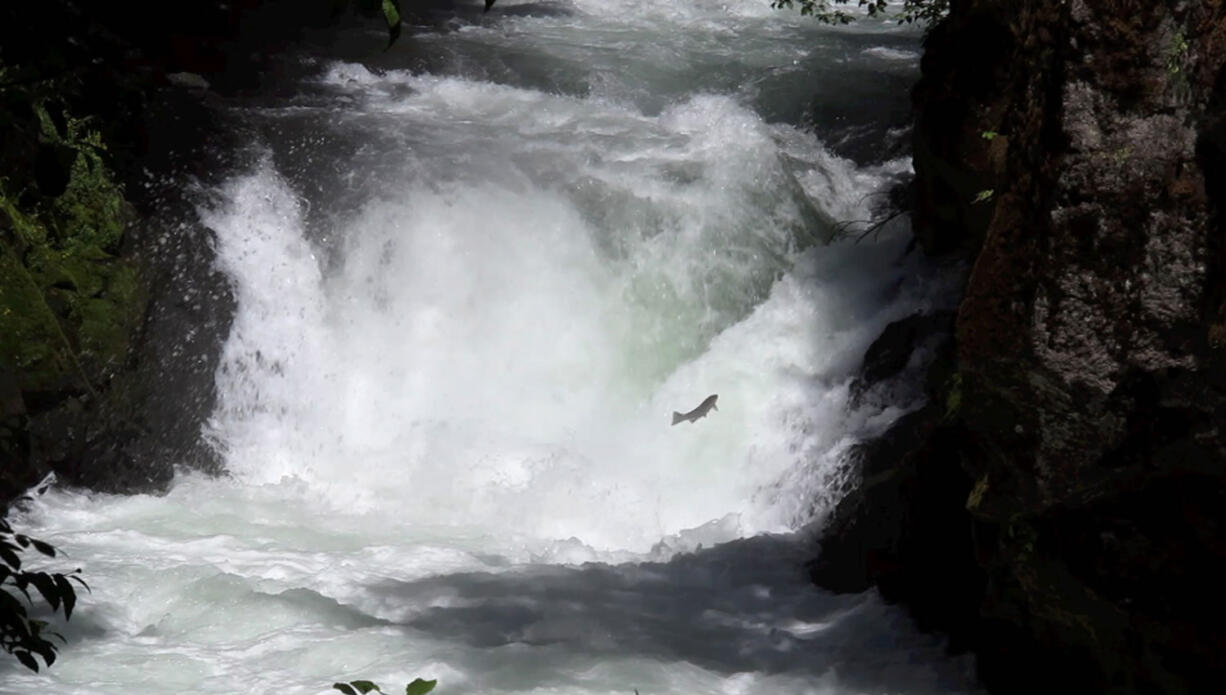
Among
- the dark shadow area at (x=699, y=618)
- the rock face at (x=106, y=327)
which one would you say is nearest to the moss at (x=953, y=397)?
the dark shadow area at (x=699, y=618)

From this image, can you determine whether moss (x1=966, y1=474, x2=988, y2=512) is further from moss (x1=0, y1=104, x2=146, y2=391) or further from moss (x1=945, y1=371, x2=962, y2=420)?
moss (x1=0, y1=104, x2=146, y2=391)

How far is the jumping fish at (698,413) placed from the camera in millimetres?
7867

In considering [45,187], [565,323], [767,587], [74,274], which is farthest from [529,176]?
[45,187]

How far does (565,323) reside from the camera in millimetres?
8617

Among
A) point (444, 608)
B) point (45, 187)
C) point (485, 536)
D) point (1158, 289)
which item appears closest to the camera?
point (45, 187)

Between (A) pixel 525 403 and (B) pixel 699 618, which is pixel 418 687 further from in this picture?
(A) pixel 525 403

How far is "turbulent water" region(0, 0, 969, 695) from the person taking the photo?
17.0 ft

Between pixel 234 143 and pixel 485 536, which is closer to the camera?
pixel 485 536

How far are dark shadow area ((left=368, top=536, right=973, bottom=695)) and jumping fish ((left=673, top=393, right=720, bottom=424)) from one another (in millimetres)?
1591

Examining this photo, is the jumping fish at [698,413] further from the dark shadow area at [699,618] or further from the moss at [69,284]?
the moss at [69,284]

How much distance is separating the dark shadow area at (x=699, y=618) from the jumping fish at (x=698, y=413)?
1.59m

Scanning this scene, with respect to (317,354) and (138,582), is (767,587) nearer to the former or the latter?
(138,582)

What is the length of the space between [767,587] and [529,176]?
3.97 meters

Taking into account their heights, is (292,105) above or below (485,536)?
above
